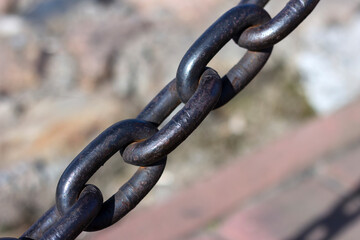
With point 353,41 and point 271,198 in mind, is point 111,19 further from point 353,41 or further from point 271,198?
point 271,198

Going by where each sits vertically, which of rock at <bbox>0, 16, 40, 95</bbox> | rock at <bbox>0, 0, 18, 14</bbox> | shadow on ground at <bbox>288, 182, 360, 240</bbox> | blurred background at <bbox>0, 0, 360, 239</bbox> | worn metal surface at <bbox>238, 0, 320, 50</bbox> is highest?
rock at <bbox>0, 0, 18, 14</bbox>

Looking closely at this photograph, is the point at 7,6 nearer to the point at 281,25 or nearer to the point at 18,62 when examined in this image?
the point at 18,62

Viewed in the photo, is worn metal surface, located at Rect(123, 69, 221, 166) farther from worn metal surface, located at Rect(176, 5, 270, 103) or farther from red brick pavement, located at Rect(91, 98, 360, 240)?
red brick pavement, located at Rect(91, 98, 360, 240)

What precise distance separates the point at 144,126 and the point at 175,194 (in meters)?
1.29

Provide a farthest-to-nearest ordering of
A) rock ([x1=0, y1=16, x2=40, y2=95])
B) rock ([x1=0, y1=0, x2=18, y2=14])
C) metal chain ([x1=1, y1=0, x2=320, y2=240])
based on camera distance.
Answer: rock ([x1=0, y1=0, x2=18, y2=14]) < rock ([x1=0, y1=16, x2=40, y2=95]) < metal chain ([x1=1, y1=0, x2=320, y2=240])

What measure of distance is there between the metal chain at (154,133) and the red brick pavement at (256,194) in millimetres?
1139

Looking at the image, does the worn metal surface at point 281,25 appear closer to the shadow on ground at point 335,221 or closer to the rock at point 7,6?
the shadow on ground at point 335,221

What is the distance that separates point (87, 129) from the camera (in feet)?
8.27

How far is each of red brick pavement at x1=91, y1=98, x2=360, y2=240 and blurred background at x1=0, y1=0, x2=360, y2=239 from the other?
0.13 metres

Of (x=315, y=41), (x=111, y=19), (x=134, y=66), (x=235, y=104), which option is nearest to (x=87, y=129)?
(x=134, y=66)

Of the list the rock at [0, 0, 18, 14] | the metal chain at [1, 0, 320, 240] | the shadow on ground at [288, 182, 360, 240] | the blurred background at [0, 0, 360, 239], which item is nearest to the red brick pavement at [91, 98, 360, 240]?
the shadow on ground at [288, 182, 360, 240]

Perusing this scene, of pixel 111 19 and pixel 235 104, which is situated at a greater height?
pixel 111 19

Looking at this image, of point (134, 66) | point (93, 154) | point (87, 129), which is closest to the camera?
point (93, 154)

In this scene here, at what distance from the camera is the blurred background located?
2320mm
